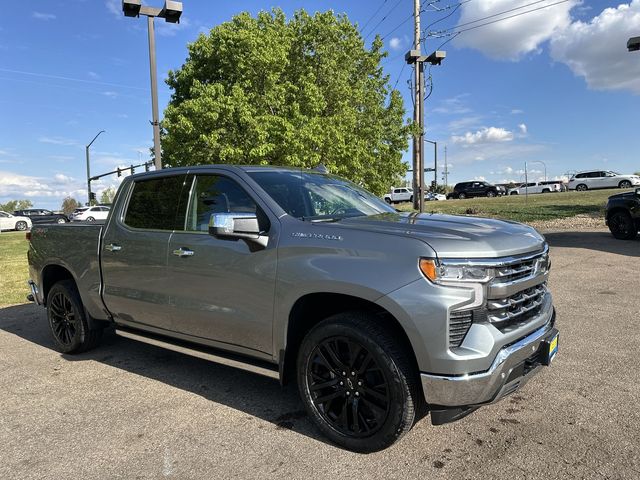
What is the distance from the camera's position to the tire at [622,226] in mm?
13305

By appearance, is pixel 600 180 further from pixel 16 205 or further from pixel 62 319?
pixel 16 205

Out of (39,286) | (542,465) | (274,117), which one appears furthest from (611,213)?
(39,286)

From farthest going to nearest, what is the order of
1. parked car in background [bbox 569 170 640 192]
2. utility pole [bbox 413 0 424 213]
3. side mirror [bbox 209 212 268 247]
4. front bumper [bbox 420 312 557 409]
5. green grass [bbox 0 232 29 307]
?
parked car in background [bbox 569 170 640 192], utility pole [bbox 413 0 424 213], green grass [bbox 0 232 29 307], side mirror [bbox 209 212 268 247], front bumper [bbox 420 312 557 409]

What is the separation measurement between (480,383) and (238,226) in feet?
5.97

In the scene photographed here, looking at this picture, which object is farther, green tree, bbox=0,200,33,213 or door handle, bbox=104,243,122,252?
green tree, bbox=0,200,33,213

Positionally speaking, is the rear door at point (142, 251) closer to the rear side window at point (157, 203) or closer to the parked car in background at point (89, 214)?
the rear side window at point (157, 203)

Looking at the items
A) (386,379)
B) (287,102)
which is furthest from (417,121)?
(386,379)

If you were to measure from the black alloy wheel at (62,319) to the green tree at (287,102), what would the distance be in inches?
402

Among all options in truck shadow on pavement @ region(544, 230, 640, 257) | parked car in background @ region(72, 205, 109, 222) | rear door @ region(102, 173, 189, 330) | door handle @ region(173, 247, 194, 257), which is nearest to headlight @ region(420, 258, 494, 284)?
door handle @ region(173, 247, 194, 257)

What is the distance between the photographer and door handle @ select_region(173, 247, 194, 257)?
3967 mm

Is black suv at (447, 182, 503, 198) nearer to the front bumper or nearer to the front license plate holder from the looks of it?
the front license plate holder

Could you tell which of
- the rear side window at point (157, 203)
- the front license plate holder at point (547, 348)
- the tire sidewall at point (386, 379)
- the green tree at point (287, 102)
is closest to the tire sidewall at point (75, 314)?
the rear side window at point (157, 203)

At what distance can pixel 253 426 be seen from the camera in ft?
11.8

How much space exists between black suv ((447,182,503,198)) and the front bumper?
170ft
